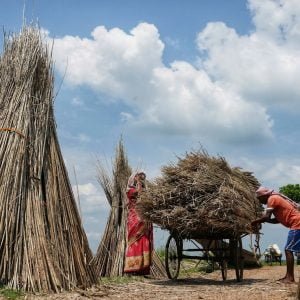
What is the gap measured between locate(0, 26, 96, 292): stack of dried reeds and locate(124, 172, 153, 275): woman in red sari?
6.19 feet

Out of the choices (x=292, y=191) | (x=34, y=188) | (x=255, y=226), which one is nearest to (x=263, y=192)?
(x=255, y=226)

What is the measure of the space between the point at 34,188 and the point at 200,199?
2100 mm

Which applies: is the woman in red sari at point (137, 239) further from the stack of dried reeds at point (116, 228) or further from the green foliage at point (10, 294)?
the green foliage at point (10, 294)

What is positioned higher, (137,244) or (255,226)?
(255,226)

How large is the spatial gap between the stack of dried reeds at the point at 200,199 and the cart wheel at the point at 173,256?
1.97 ft

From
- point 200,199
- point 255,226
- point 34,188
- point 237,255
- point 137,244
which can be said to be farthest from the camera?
point 137,244

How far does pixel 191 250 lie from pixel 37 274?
284cm

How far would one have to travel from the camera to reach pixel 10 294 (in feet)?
17.2

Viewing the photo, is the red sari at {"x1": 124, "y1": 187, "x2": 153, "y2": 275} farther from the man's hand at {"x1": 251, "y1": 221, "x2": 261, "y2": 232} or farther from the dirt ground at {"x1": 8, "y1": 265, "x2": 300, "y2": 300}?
the man's hand at {"x1": 251, "y1": 221, "x2": 261, "y2": 232}

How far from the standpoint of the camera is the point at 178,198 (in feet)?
22.8

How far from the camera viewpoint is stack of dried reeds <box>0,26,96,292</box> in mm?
5551

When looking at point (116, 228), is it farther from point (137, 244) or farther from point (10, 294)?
point (10, 294)

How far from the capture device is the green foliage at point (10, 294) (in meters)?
5.20

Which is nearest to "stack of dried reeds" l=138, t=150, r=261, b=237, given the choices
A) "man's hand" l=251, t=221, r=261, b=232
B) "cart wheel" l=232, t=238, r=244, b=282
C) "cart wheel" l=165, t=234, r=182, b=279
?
"man's hand" l=251, t=221, r=261, b=232
